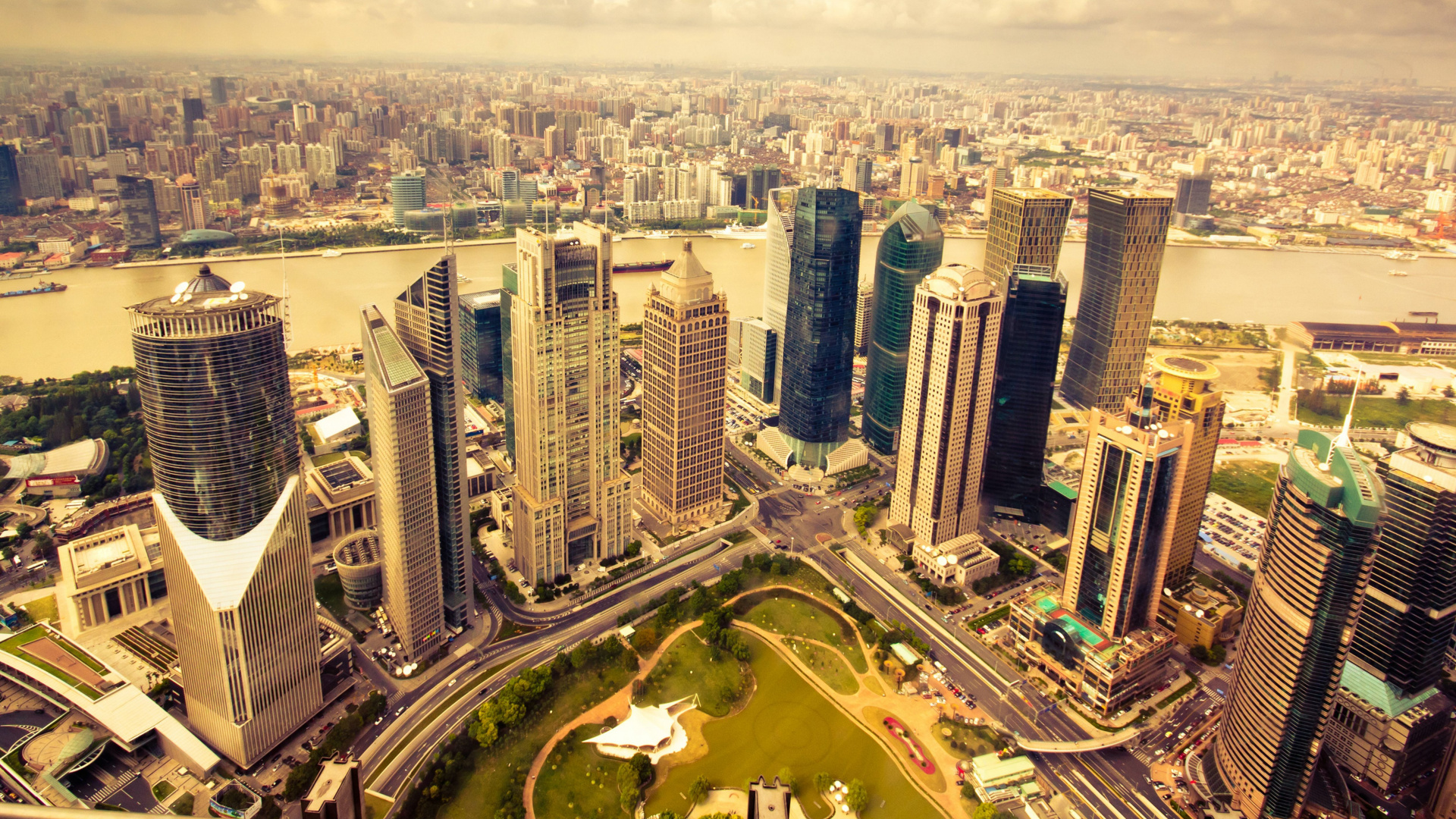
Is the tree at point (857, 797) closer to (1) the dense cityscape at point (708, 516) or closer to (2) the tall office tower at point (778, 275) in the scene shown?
(1) the dense cityscape at point (708, 516)

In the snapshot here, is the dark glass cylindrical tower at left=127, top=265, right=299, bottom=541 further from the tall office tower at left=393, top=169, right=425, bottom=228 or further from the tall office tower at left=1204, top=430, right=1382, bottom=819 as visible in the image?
the tall office tower at left=393, top=169, right=425, bottom=228

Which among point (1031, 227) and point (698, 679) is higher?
point (1031, 227)

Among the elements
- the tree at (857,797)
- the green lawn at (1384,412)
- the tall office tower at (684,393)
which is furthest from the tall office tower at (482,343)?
the green lawn at (1384,412)

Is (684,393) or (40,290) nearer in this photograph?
(684,393)

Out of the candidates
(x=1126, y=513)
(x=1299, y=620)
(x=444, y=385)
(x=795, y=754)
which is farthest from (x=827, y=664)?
(x=444, y=385)

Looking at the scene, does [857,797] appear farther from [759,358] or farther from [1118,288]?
[1118,288]

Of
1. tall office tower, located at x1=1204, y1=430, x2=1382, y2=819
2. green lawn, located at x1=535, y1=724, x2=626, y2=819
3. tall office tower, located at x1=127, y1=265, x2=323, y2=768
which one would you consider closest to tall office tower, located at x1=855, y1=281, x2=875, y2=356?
tall office tower, located at x1=1204, y1=430, x2=1382, y2=819

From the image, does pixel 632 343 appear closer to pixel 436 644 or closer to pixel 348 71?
pixel 348 71
